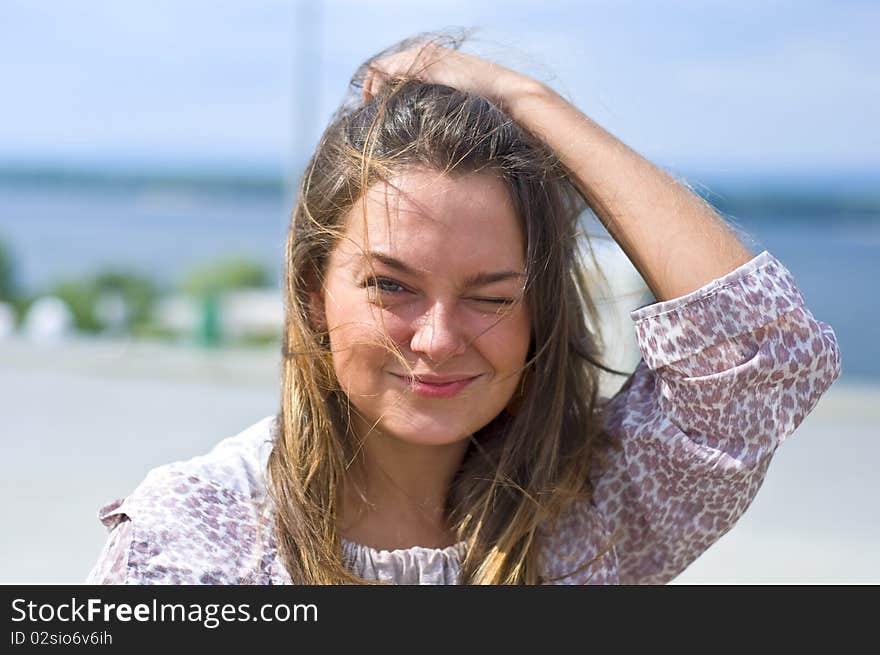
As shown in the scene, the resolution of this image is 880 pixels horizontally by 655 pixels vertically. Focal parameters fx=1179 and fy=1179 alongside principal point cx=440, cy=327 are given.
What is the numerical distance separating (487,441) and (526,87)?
51 cm

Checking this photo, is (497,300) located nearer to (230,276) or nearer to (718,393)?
(718,393)

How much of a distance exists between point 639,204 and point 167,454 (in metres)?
4.34

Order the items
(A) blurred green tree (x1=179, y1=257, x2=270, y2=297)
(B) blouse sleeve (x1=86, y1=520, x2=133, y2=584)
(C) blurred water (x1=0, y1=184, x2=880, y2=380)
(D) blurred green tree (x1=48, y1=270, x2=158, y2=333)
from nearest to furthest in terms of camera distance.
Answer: (B) blouse sleeve (x1=86, y1=520, x2=133, y2=584), (D) blurred green tree (x1=48, y1=270, x2=158, y2=333), (A) blurred green tree (x1=179, y1=257, x2=270, y2=297), (C) blurred water (x1=0, y1=184, x2=880, y2=380)

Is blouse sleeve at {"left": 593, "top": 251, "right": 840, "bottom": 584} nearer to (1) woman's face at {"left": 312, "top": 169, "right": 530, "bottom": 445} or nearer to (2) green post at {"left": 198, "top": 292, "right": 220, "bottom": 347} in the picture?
(1) woman's face at {"left": 312, "top": 169, "right": 530, "bottom": 445}

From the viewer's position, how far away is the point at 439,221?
1.47m

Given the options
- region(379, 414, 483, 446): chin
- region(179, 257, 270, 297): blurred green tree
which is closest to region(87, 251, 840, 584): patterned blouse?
region(379, 414, 483, 446): chin

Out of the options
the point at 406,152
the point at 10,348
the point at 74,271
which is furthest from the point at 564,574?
the point at 74,271

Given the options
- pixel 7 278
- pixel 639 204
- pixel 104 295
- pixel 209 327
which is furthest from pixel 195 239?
pixel 639 204

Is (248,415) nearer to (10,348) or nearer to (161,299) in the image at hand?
(10,348)

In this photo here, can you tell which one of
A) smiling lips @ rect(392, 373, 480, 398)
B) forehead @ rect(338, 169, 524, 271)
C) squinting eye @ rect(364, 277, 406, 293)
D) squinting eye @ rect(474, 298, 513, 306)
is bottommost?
smiling lips @ rect(392, 373, 480, 398)

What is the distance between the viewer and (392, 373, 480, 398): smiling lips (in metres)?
1.50

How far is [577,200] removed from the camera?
1.66 meters

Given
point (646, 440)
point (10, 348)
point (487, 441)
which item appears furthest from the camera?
point (10, 348)

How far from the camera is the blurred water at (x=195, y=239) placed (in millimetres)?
23030
